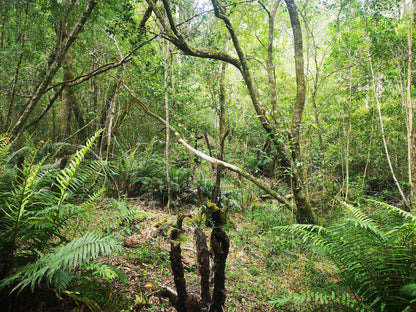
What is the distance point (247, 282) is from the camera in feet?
8.68

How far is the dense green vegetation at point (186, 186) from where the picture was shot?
5.29ft

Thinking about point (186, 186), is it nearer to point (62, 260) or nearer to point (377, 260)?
point (377, 260)

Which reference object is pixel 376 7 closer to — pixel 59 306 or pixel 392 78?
pixel 392 78

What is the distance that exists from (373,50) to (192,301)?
23.8 ft

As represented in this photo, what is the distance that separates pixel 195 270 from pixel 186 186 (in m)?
3.02

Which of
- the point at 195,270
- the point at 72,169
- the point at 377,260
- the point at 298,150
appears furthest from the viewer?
the point at 298,150

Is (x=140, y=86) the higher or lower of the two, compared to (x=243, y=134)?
A: higher

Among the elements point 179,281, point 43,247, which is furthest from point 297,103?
point 43,247

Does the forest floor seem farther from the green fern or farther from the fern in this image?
the green fern

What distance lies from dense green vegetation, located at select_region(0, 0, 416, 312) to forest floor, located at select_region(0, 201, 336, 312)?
0.8 inches

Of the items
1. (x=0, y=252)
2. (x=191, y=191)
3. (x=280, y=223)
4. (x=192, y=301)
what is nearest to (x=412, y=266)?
(x=192, y=301)

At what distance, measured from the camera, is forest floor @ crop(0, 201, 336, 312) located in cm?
184

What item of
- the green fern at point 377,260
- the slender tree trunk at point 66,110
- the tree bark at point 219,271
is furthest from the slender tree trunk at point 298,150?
the slender tree trunk at point 66,110

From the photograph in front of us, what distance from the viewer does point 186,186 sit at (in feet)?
18.3
